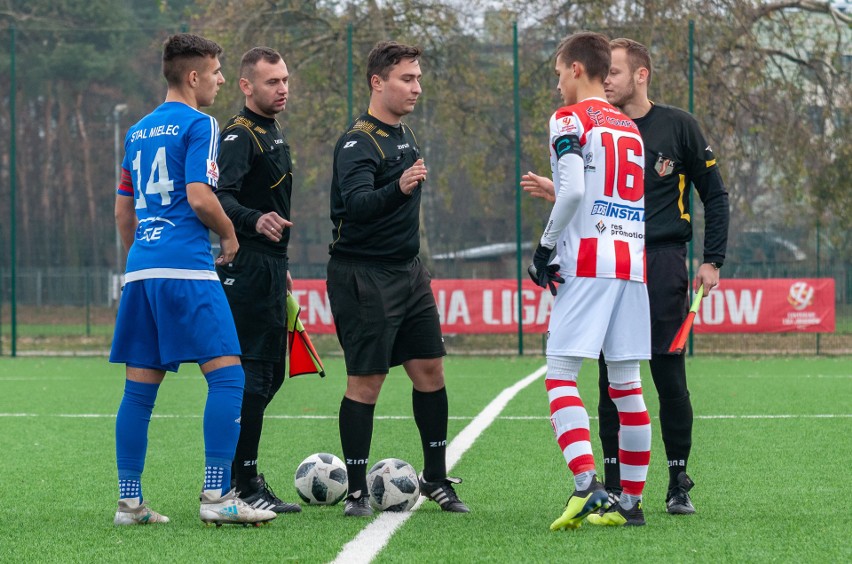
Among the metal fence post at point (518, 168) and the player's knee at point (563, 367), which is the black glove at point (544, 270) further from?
the metal fence post at point (518, 168)

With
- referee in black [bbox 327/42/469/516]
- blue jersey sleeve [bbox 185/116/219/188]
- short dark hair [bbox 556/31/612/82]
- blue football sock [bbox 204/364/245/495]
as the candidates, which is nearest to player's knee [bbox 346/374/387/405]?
referee in black [bbox 327/42/469/516]

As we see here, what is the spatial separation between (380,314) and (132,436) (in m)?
1.14

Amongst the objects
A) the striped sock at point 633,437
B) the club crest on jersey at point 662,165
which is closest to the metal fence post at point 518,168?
the club crest on jersey at point 662,165

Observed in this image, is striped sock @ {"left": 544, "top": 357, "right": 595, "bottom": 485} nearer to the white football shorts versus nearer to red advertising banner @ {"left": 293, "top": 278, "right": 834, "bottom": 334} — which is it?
the white football shorts

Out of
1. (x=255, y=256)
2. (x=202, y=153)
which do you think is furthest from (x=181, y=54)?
(x=255, y=256)

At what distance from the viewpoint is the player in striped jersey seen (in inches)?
181

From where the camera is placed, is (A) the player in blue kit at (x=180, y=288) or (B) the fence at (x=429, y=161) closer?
(A) the player in blue kit at (x=180, y=288)

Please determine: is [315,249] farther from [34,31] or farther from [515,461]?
[515,461]

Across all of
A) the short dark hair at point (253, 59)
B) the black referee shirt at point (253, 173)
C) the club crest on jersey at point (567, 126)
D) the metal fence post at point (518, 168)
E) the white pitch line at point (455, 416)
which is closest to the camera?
the club crest on jersey at point (567, 126)

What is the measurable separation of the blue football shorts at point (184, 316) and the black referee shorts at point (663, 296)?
173cm

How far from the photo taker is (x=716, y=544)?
169 inches

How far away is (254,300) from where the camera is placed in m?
5.39

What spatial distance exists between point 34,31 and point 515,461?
12.7m

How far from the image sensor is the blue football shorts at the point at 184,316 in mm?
4738
